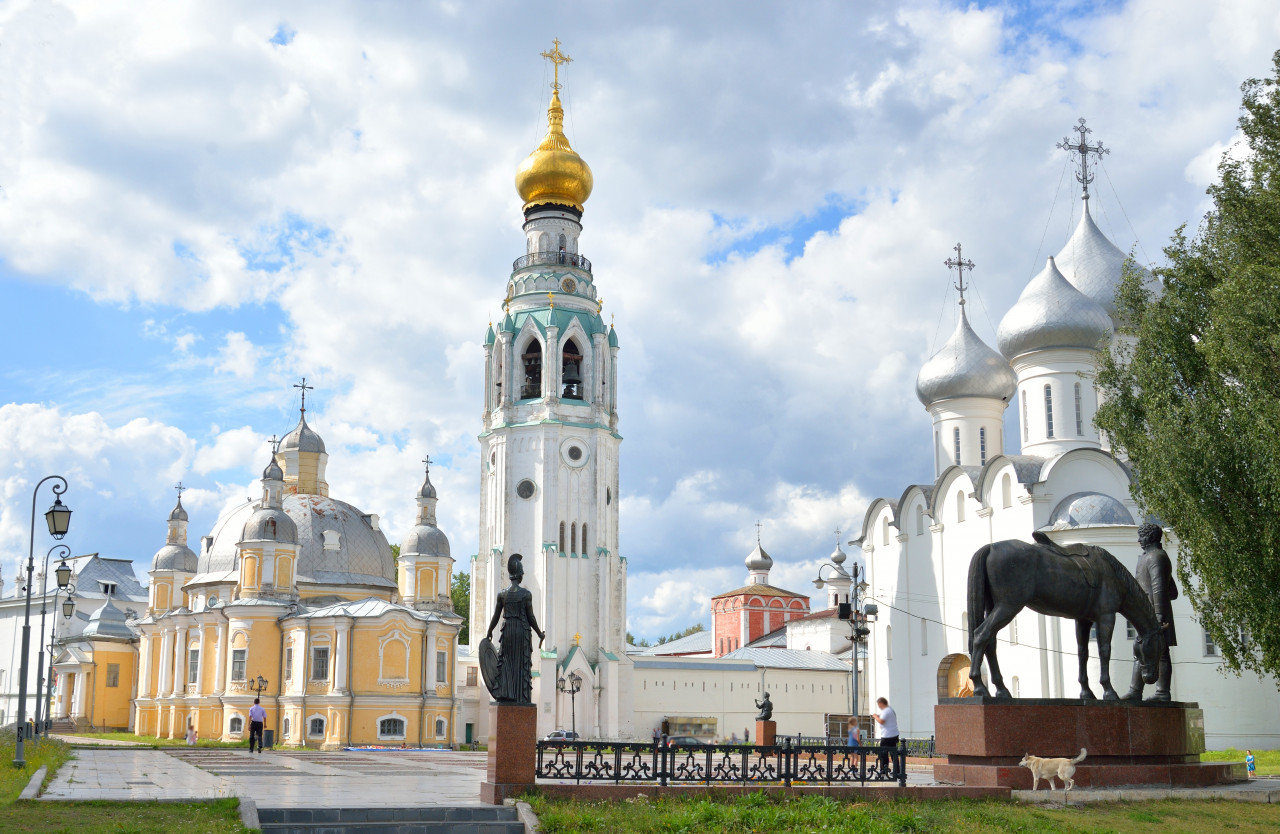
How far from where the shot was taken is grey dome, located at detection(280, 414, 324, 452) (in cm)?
5756

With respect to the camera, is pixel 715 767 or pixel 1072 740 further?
pixel 1072 740

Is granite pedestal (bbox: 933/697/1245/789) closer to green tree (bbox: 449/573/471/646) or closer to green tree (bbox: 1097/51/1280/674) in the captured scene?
green tree (bbox: 1097/51/1280/674)

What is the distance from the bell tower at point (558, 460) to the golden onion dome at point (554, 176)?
2.1 inches

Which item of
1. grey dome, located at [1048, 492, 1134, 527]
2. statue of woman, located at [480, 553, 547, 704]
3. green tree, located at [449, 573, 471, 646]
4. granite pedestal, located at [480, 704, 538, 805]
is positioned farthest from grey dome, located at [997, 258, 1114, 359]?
green tree, located at [449, 573, 471, 646]

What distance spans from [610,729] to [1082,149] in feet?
86.7

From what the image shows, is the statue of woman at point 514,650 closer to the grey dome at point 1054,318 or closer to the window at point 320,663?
the grey dome at point 1054,318

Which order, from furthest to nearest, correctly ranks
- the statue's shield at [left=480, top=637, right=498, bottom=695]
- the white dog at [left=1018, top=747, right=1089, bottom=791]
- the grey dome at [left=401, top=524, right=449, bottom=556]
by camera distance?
1. the grey dome at [left=401, top=524, right=449, bottom=556]
2. the white dog at [left=1018, top=747, right=1089, bottom=791]
3. the statue's shield at [left=480, top=637, right=498, bottom=695]

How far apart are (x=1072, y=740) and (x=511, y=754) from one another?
653 cm

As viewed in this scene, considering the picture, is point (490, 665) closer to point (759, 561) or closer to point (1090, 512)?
point (1090, 512)

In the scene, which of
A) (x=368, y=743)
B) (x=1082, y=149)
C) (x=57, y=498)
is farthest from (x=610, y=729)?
(x=57, y=498)

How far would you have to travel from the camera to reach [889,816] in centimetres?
1189

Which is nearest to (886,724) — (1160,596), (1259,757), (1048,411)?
(1160,596)

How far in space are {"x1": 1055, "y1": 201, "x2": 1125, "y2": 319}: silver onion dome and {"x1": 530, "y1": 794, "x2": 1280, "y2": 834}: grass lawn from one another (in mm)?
26542

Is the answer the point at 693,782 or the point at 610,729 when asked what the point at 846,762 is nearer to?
the point at 693,782
